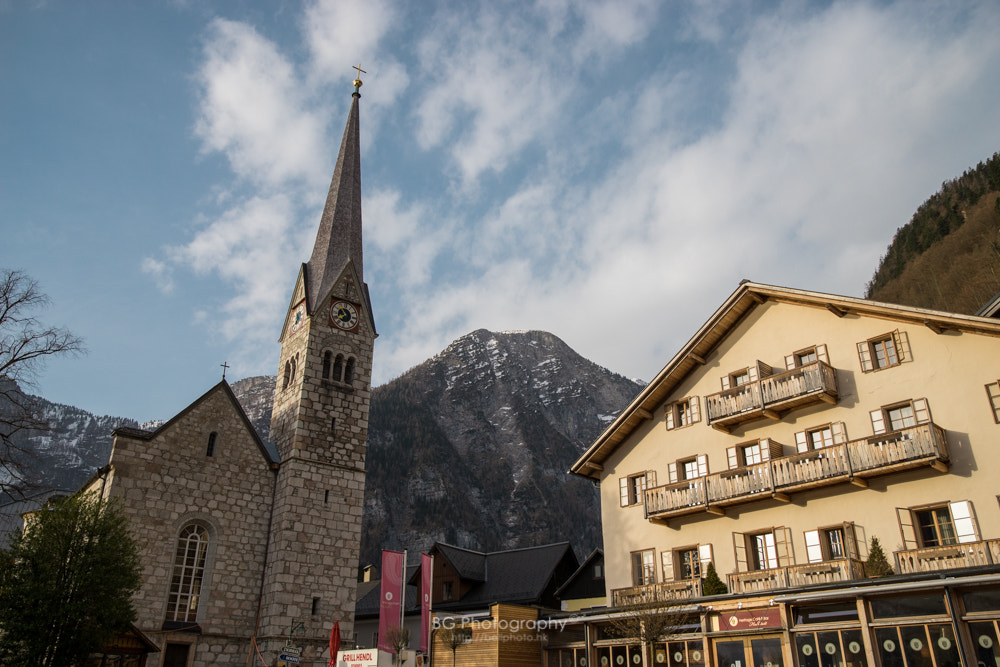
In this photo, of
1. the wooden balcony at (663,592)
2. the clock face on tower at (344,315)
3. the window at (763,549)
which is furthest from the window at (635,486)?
the clock face on tower at (344,315)

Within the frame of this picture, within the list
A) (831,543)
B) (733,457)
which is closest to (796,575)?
(831,543)

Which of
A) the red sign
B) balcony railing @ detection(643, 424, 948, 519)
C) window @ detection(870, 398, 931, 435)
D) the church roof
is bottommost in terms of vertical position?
the red sign

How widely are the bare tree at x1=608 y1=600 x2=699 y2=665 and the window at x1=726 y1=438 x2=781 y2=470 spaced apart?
216 inches

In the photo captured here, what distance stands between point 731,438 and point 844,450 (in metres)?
5.10

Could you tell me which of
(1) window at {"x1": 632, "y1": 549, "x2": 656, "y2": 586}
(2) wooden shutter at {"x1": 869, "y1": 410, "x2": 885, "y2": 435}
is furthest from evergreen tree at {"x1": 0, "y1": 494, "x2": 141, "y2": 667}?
(2) wooden shutter at {"x1": 869, "y1": 410, "x2": 885, "y2": 435}

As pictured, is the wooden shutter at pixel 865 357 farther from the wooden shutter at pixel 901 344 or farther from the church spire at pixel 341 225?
the church spire at pixel 341 225

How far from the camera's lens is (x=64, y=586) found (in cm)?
2389

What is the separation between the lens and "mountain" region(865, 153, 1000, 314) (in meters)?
58.7

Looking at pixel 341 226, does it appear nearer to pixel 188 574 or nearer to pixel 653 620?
pixel 188 574

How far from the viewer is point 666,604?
25.7m

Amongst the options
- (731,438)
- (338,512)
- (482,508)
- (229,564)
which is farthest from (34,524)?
(482,508)

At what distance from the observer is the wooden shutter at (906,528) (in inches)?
891

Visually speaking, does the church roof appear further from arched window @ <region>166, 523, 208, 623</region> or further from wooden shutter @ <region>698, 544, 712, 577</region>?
wooden shutter @ <region>698, 544, 712, 577</region>

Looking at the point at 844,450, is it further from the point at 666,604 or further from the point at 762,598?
the point at 666,604
